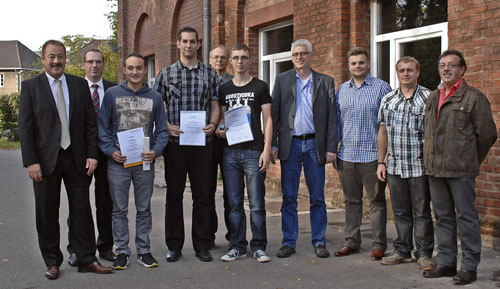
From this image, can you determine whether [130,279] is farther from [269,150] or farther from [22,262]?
[269,150]

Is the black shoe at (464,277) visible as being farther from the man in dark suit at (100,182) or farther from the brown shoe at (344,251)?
the man in dark suit at (100,182)

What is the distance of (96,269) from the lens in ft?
17.9

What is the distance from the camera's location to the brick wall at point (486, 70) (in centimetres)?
628

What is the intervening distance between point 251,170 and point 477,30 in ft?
9.75

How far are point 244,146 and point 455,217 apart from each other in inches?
83.2

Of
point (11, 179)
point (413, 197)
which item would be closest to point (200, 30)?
point (11, 179)

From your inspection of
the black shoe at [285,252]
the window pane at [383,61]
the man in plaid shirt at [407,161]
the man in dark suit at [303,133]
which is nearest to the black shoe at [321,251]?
the man in dark suit at [303,133]

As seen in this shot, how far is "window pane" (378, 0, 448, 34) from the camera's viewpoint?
7555 millimetres

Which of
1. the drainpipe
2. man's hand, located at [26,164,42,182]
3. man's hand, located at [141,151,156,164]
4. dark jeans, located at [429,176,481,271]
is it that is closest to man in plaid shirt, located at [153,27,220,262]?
man's hand, located at [141,151,156,164]

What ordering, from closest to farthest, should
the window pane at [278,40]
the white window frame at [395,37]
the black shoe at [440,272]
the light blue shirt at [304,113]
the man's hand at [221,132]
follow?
the black shoe at [440,272] → the man's hand at [221,132] → the light blue shirt at [304,113] → the white window frame at [395,37] → the window pane at [278,40]

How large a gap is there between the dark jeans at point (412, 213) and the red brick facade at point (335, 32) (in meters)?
1.13

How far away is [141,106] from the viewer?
5.70 meters

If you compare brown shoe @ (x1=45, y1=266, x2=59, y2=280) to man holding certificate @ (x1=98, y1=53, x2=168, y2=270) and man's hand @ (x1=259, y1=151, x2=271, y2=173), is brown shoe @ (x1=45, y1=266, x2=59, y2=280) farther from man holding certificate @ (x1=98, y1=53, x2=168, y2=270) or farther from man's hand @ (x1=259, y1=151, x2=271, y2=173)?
man's hand @ (x1=259, y1=151, x2=271, y2=173)

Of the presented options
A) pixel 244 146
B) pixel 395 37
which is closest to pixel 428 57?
pixel 395 37
